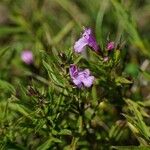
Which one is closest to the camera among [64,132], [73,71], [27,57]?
[73,71]

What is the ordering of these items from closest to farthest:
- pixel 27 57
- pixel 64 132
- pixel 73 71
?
pixel 73 71, pixel 64 132, pixel 27 57

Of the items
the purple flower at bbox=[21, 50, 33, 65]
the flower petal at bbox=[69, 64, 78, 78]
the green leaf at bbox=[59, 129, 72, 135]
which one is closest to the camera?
the flower petal at bbox=[69, 64, 78, 78]

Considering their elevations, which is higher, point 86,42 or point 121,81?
point 86,42

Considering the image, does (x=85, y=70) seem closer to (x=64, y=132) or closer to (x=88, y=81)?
(x=88, y=81)

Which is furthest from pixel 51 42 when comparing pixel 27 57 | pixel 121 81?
pixel 121 81

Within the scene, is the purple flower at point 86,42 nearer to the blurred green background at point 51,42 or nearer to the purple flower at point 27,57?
the blurred green background at point 51,42

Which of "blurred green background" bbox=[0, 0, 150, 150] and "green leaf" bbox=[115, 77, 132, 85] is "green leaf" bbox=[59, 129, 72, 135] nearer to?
"blurred green background" bbox=[0, 0, 150, 150]

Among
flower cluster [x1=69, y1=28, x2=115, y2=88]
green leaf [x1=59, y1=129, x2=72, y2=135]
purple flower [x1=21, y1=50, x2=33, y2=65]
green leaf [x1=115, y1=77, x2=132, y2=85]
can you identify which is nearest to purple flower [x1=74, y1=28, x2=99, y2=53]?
flower cluster [x1=69, y1=28, x2=115, y2=88]

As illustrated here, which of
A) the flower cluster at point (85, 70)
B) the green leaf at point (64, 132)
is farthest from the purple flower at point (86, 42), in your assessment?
the green leaf at point (64, 132)
